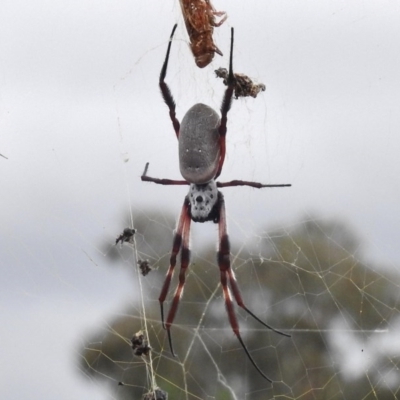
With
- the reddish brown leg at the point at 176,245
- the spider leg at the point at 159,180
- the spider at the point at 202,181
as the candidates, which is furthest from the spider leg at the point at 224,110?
the reddish brown leg at the point at 176,245

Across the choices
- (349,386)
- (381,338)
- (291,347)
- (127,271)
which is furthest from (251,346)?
(127,271)

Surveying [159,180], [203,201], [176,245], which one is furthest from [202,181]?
[176,245]

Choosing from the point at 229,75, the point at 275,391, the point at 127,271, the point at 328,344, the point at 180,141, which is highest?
the point at 229,75

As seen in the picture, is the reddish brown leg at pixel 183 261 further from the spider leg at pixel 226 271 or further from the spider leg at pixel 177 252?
the spider leg at pixel 226 271

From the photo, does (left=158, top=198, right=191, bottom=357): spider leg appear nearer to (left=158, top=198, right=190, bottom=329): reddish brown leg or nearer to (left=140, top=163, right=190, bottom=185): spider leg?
(left=158, top=198, right=190, bottom=329): reddish brown leg

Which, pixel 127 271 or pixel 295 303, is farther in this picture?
pixel 295 303

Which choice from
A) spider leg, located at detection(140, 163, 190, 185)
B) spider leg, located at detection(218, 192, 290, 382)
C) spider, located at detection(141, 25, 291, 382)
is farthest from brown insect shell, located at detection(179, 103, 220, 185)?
spider leg, located at detection(218, 192, 290, 382)

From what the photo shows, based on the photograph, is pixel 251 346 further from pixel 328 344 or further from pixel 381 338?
pixel 381 338
